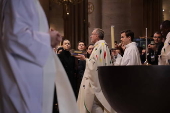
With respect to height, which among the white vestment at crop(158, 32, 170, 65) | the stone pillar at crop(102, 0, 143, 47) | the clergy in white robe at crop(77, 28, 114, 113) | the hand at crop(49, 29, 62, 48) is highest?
the stone pillar at crop(102, 0, 143, 47)

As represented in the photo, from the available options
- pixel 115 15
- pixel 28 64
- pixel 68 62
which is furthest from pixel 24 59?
pixel 115 15

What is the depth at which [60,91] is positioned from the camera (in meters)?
2.72

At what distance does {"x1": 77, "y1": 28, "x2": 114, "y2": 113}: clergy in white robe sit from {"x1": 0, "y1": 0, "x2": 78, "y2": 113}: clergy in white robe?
4.46 m

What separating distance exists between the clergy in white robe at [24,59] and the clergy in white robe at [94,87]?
14.6 ft

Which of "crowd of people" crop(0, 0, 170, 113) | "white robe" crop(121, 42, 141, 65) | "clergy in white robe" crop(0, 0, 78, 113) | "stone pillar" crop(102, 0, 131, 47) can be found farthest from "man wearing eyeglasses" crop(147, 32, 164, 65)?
"clergy in white robe" crop(0, 0, 78, 113)

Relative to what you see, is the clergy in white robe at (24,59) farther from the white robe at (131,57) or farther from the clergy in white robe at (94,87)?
the white robe at (131,57)

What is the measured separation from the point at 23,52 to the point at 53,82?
29cm

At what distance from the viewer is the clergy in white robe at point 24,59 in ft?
7.95

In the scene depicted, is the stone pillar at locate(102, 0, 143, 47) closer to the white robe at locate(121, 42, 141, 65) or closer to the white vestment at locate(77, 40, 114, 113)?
the white robe at locate(121, 42, 141, 65)

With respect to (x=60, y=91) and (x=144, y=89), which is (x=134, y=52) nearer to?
(x=144, y=89)

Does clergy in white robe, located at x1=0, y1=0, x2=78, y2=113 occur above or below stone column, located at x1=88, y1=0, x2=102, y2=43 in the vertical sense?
below

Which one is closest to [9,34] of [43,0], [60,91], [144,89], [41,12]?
[41,12]

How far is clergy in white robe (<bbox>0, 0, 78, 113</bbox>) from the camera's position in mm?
2424

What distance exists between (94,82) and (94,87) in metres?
0.09
